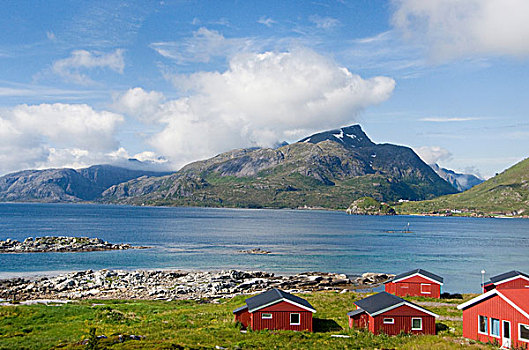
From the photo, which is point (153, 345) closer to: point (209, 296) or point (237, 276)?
point (209, 296)

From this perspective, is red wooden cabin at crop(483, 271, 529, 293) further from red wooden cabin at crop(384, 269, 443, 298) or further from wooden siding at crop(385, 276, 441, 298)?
wooden siding at crop(385, 276, 441, 298)

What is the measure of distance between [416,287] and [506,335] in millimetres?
27309

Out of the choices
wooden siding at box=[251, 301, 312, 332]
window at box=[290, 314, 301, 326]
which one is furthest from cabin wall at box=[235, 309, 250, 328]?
window at box=[290, 314, 301, 326]

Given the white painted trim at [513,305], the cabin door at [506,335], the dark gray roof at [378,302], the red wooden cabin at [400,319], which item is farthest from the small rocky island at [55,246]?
the white painted trim at [513,305]

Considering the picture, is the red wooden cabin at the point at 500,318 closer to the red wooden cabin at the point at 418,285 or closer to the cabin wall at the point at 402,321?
the cabin wall at the point at 402,321

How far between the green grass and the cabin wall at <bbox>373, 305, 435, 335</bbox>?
1.01 metres

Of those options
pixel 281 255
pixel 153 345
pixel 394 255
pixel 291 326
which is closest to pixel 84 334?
pixel 153 345

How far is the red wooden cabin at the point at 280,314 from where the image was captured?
37500mm

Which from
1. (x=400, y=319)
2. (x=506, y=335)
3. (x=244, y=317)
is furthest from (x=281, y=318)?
(x=506, y=335)

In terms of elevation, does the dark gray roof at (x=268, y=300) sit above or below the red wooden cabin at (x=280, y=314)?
above

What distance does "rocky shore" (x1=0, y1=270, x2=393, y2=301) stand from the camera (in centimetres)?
5878

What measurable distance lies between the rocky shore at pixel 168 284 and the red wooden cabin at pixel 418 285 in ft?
30.4

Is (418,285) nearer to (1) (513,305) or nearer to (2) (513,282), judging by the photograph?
(2) (513,282)

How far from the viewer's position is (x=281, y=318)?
124 ft
